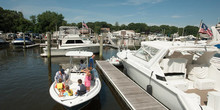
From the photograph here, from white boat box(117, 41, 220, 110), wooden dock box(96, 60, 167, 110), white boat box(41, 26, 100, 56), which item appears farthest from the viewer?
white boat box(41, 26, 100, 56)

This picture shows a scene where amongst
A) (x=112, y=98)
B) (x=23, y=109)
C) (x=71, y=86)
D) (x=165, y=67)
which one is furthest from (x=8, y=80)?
(x=165, y=67)

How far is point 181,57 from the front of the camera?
7793 mm

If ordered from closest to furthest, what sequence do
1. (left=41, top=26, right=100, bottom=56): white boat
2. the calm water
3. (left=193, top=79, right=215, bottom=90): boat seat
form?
(left=193, top=79, right=215, bottom=90): boat seat < the calm water < (left=41, top=26, right=100, bottom=56): white boat

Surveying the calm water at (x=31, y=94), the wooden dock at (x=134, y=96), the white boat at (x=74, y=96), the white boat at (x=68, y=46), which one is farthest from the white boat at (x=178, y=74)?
the white boat at (x=68, y=46)

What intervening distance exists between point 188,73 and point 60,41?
17.8 meters

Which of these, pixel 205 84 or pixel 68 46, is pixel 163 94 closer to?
pixel 205 84

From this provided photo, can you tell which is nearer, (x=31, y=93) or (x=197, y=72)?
(x=197, y=72)

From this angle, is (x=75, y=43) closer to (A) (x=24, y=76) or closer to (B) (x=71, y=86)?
(A) (x=24, y=76)

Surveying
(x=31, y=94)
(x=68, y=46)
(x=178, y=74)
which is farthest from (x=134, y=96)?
(x=68, y=46)

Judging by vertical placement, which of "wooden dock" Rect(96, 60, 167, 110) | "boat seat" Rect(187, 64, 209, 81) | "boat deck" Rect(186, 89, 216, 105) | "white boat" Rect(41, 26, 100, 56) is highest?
"white boat" Rect(41, 26, 100, 56)

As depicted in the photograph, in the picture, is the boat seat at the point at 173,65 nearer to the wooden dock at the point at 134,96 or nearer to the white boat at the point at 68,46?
the wooden dock at the point at 134,96

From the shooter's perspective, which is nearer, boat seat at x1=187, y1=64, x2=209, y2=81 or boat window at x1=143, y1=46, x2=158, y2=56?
boat seat at x1=187, y1=64, x2=209, y2=81

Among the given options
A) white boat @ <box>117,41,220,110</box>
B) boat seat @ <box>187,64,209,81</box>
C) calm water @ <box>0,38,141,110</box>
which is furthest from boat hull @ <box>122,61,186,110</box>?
boat seat @ <box>187,64,209,81</box>

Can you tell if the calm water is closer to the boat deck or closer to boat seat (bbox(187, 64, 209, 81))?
the boat deck
